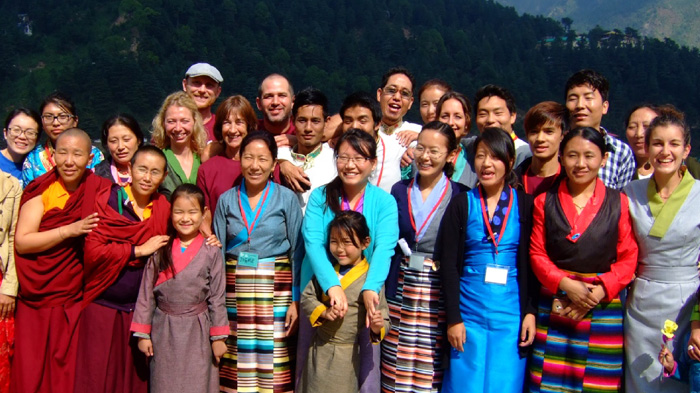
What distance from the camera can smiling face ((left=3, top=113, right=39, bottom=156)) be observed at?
4137 mm

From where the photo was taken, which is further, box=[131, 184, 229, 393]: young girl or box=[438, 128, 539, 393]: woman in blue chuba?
box=[131, 184, 229, 393]: young girl

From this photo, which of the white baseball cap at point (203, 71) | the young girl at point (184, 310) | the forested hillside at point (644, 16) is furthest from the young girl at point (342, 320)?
the forested hillside at point (644, 16)

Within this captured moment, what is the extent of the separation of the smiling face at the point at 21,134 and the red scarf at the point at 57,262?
2.92 feet

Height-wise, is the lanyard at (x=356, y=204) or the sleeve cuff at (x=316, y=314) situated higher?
the lanyard at (x=356, y=204)

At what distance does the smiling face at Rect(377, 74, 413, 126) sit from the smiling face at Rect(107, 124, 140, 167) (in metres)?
1.76

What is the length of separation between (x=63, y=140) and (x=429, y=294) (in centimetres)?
229

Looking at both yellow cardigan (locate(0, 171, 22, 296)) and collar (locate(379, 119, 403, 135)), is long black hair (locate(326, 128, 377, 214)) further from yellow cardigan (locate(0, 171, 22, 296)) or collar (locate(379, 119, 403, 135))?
yellow cardigan (locate(0, 171, 22, 296))

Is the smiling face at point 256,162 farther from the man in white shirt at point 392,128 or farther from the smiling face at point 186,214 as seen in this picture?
the man in white shirt at point 392,128

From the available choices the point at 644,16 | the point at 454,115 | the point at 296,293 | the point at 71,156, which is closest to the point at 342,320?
the point at 296,293

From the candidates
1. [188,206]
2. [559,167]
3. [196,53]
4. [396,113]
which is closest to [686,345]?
[559,167]

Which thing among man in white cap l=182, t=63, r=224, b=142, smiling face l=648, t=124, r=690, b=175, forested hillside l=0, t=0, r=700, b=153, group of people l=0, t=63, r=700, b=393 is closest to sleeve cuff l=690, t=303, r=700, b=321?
group of people l=0, t=63, r=700, b=393

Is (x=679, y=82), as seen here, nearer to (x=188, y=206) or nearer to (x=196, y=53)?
(x=196, y=53)

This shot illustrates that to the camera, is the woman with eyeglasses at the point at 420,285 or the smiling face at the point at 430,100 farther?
the smiling face at the point at 430,100

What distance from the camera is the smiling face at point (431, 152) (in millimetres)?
3287
